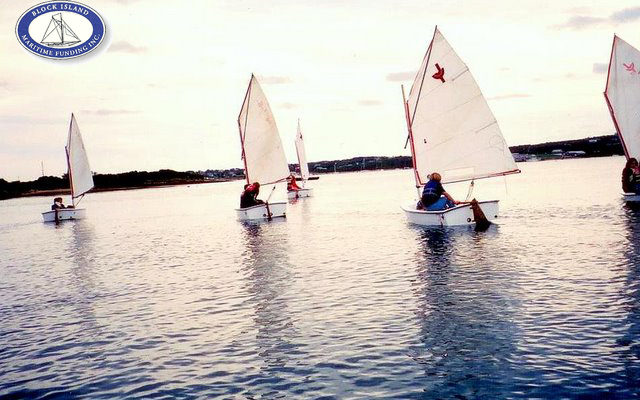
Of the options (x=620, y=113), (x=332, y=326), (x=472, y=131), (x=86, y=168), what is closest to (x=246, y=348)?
(x=332, y=326)

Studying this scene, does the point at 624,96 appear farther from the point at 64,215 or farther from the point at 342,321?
the point at 64,215

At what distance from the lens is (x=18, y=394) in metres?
11.1

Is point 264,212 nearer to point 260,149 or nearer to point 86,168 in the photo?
point 260,149

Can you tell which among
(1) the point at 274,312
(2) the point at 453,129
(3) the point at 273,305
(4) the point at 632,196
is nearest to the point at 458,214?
(2) the point at 453,129

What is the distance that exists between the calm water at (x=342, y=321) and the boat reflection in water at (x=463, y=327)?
0.05 metres

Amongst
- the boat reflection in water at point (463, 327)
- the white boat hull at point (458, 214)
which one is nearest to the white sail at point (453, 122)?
the white boat hull at point (458, 214)

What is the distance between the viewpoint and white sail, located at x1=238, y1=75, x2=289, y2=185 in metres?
49.9

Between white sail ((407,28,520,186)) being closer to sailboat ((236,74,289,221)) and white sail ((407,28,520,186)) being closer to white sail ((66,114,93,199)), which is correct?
sailboat ((236,74,289,221))

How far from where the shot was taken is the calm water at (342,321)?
1065 centimetres

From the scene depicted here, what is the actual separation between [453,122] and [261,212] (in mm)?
20966

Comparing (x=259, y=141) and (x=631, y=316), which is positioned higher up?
(x=259, y=141)

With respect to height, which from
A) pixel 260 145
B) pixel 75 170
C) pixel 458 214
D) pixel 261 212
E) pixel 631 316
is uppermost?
pixel 75 170

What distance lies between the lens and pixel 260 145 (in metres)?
50.5

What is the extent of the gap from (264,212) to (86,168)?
94.9ft
